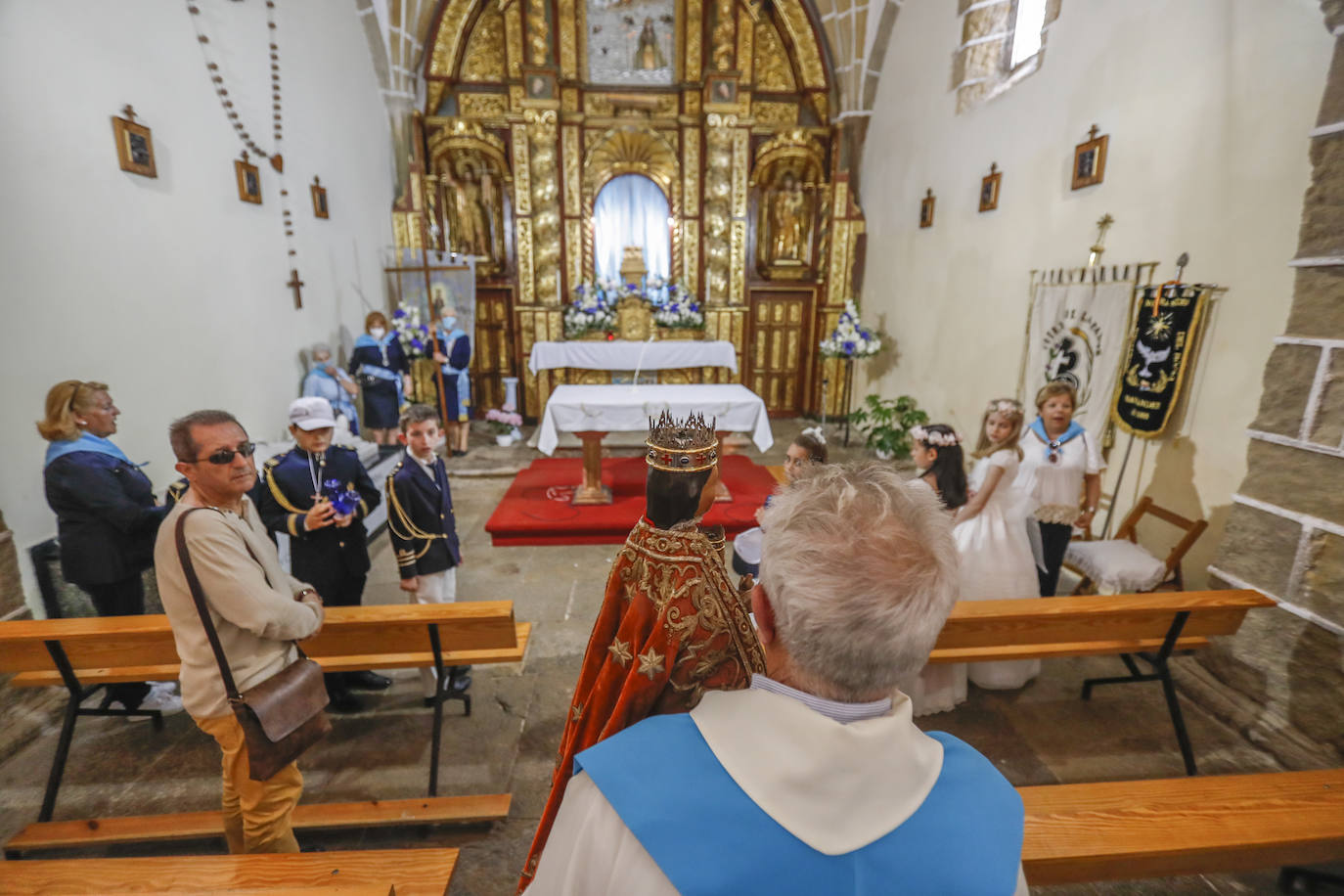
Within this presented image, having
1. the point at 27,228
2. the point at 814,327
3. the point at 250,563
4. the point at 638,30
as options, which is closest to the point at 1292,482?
the point at 250,563

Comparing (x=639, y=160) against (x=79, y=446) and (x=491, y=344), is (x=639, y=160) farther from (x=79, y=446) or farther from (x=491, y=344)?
(x=79, y=446)

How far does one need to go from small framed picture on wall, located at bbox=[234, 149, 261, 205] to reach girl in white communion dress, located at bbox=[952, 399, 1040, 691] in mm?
6392

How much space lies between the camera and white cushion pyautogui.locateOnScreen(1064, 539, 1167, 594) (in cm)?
363

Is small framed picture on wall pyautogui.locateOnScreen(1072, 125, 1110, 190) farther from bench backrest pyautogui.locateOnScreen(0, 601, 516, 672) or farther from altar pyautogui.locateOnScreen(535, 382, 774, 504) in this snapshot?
bench backrest pyautogui.locateOnScreen(0, 601, 516, 672)

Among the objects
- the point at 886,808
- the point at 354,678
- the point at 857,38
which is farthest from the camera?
the point at 857,38

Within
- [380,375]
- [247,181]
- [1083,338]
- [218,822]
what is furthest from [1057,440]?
[247,181]

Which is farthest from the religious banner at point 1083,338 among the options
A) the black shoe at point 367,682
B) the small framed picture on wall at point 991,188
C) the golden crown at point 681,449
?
the black shoe at point 367,682

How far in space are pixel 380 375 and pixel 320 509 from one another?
4.54 metres

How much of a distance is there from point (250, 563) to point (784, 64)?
35.8ft

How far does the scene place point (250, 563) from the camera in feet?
6.14

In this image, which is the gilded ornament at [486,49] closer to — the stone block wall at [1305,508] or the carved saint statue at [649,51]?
the carved saint statue at [649,51]

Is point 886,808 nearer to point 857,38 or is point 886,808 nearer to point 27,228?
point 27,228

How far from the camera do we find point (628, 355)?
9.06 metres

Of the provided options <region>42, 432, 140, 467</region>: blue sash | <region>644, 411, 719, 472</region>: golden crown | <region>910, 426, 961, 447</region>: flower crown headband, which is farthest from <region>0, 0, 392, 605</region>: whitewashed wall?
<region>910, 426, 961, 447</region>: flower crown headband
